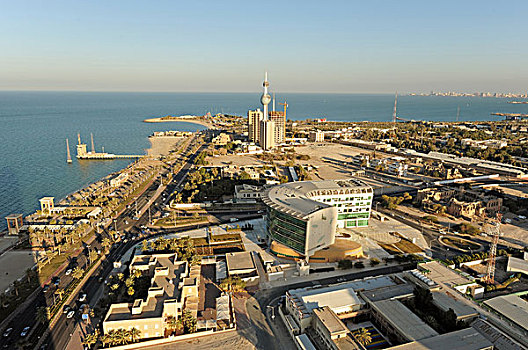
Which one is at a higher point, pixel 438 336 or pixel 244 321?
pixel 438 336

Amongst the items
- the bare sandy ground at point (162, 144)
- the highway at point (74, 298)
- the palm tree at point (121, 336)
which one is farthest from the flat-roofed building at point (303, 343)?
the bare sandy ground at point (162, 144)

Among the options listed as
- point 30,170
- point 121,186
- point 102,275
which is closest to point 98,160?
point 30,170

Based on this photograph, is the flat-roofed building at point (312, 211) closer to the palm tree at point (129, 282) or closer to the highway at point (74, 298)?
the palm tree at point (129, 282)

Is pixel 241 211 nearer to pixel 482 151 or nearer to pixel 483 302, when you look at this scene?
pixel 483 302

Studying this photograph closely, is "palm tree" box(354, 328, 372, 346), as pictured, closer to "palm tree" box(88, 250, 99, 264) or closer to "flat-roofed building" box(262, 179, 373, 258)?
"flat-roofed building" box(262, 179, 373, 258)

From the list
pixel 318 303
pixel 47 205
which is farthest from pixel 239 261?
pixel 47 205

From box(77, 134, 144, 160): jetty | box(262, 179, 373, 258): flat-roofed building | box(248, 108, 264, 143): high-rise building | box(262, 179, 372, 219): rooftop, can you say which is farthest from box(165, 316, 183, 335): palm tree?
box(248, 108, 264, 143): high-rise building
